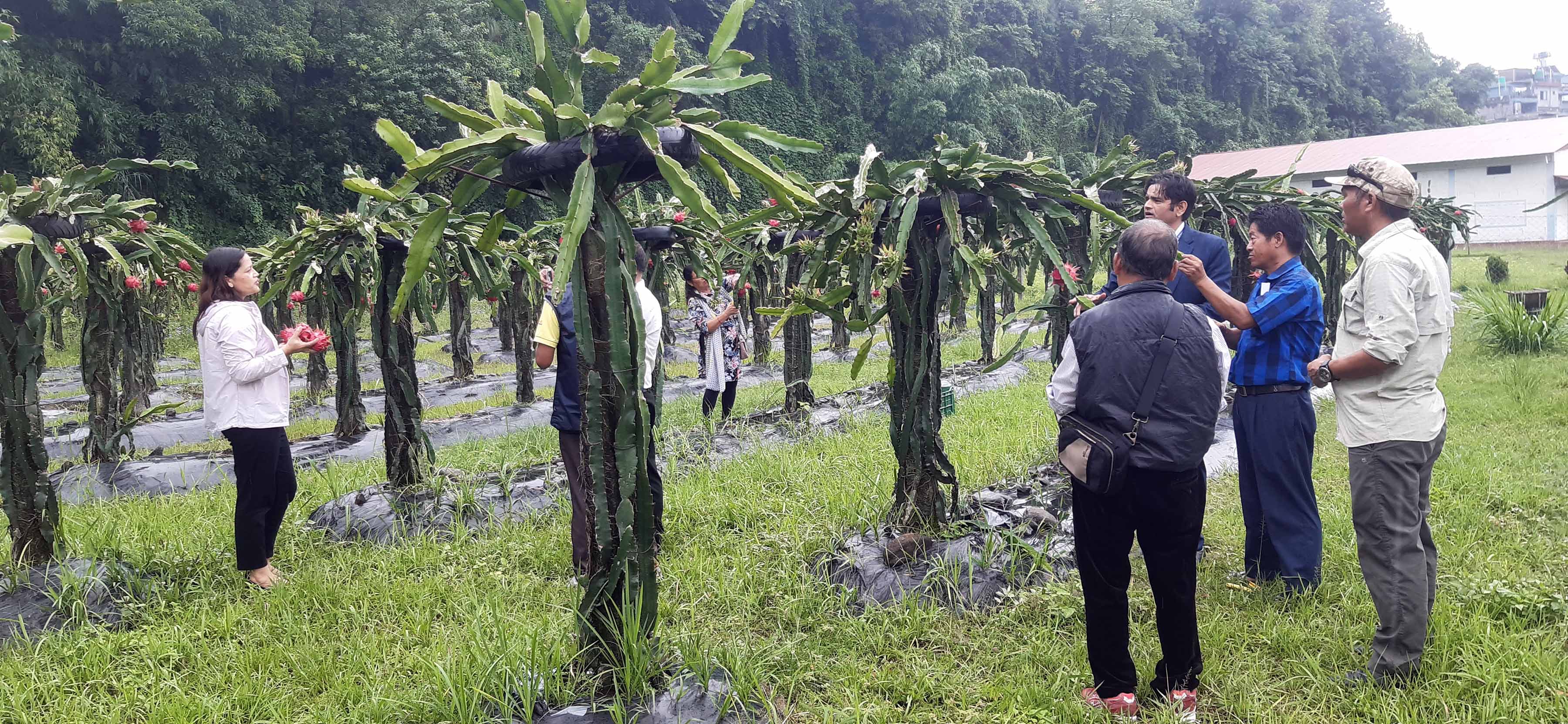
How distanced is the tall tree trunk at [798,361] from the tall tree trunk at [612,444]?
15.6 ft

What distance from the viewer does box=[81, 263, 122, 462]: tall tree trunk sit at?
6199 mm

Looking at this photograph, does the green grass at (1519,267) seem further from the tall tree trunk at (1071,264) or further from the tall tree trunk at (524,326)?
the tall tree trunk at (524,326)

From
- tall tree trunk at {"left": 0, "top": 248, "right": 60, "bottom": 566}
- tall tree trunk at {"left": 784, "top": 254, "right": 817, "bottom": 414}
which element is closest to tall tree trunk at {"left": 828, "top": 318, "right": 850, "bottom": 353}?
tall tree trunk at {"left": 784, "top": 254, "right": 817, "bottom": 414}

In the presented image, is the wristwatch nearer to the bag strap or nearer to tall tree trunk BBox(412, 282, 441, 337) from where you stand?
the bag strap

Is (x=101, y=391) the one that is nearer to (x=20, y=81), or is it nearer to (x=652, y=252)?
(x=652, y=252)

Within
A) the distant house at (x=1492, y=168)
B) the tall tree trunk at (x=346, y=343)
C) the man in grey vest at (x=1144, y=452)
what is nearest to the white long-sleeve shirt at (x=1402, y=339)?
the man in grey vest at (x=1144, y=452)

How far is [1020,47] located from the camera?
3741 cm

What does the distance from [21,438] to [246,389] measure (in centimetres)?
99

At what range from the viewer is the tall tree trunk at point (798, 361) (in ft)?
25.1

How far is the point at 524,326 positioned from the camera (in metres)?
9.67

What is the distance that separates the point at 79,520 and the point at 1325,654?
566cm

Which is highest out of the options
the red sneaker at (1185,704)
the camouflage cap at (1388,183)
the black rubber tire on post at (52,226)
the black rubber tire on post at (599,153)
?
the black rubber tire on post at (52,226)

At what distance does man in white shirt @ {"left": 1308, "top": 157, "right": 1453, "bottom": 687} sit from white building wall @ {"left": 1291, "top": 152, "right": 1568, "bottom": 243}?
27.0 metres

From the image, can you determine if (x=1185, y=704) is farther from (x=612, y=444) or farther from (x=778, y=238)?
(x=778, y=238)
